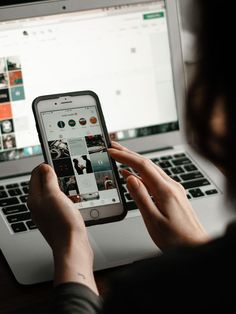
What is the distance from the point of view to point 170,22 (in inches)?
46.0

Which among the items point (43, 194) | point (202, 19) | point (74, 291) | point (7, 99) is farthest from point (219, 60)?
point (7, 99)

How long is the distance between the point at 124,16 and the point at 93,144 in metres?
0.29

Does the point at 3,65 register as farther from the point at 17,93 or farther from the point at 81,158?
the point at 81,158

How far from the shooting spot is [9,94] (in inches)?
43.6

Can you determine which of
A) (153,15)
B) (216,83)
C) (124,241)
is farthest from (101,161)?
(216,83)

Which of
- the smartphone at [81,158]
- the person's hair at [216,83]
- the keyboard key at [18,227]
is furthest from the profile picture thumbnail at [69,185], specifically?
the person's hair at [216,83]

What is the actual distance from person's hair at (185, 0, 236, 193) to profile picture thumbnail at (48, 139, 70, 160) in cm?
36

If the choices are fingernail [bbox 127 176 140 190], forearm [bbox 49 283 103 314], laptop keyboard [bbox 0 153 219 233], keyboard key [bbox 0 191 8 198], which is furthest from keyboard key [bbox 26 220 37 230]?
forearm [bbox 49 283 103 314]

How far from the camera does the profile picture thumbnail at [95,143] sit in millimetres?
962

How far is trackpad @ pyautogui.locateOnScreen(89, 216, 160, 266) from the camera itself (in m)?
0.93

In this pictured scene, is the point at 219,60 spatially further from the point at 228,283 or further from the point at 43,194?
the point at 43,194

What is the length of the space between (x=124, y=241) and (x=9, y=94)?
33 cm

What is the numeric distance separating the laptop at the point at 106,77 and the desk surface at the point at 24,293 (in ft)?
0.45

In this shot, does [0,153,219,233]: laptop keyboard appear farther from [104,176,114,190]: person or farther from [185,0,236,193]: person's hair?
[185,0,236,193]: person's hair
